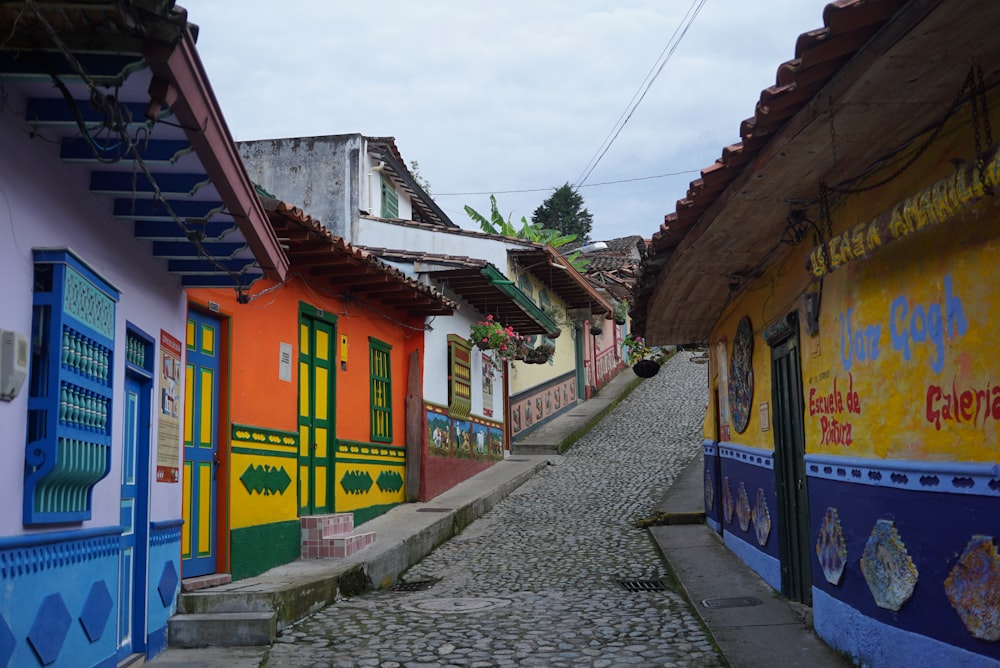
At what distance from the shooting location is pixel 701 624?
7273 millimetres

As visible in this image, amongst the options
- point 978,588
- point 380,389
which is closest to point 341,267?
point 380,389

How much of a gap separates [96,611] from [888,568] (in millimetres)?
4608

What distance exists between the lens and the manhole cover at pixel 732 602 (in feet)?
25.3

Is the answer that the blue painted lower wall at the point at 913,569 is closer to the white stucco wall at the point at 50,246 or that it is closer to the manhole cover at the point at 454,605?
the manhole cover at the point at 454,605

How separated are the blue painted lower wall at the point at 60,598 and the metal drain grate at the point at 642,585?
4.88 m

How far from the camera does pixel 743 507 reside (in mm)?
9570

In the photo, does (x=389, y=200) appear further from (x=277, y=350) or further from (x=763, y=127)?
(x=763, y=127)

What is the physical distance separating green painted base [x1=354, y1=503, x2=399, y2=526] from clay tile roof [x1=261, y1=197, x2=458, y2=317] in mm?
2740

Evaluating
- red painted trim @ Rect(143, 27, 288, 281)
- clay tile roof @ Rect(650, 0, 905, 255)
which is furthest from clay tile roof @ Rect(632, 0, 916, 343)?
red painted trim @ Rect(143, 27, 288, 281)

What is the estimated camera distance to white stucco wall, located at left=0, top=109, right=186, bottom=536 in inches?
168

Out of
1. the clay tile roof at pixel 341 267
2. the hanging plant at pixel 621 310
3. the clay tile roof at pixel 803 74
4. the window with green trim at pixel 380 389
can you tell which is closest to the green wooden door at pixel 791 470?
the clay tile roof at pixel 803 74

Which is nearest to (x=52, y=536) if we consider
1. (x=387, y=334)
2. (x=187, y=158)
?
(x=187, y=158)

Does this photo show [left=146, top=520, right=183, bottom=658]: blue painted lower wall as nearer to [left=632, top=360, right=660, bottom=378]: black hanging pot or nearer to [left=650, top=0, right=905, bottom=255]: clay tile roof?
[left=650, top=0, right=905, bottom=255]: clay tile roof

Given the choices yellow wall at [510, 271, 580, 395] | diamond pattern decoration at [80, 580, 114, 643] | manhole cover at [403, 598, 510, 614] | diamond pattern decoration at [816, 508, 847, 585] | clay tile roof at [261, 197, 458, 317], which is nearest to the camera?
diamond pattern decoration at [80, 580, 114, 643]
